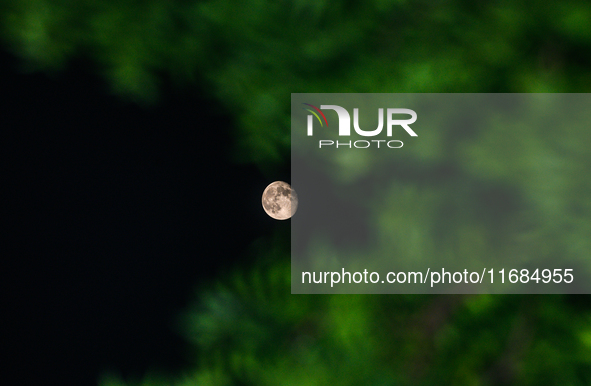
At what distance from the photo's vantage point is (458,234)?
30 cm

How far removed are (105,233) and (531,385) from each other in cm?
82

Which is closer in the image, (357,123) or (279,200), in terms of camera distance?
(357,123)

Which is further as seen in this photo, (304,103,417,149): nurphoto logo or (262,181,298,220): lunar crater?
Result: (262,181,298,220): lunar crater

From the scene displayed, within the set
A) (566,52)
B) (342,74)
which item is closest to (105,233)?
(342,74)
